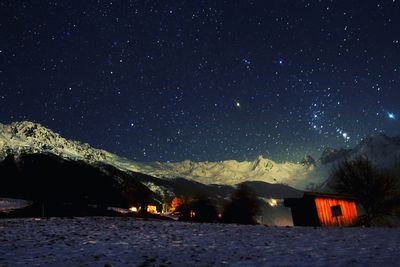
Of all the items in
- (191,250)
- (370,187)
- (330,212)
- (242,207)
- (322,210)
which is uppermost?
(370,187)

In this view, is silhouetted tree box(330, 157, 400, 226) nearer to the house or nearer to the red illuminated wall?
the red illuminated wall

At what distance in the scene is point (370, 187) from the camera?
51.7 m

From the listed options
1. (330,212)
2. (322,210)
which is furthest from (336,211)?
(322,210)

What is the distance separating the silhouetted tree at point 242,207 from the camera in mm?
81688

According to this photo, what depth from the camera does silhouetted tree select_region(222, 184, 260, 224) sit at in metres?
81.7

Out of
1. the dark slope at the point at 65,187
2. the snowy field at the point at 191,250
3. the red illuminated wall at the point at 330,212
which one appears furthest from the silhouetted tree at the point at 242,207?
the snowy field at the point at 191,250

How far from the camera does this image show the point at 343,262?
13625 mm

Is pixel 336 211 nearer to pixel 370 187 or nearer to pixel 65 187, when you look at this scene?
pixel 370 187

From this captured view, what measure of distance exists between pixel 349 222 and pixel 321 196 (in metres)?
5.49

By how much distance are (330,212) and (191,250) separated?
97.5ft

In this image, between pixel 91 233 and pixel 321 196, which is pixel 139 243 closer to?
pixel 91 233

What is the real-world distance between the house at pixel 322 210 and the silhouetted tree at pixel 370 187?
720cm

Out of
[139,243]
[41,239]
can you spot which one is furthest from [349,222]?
[41,239]

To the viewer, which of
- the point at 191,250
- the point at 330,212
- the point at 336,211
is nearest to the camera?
the point at 191,250
